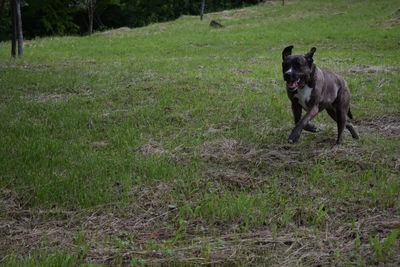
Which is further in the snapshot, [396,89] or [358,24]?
[358,24]

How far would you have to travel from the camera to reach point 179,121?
848cm

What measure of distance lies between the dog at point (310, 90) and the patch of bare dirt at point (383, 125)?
78 centimetres

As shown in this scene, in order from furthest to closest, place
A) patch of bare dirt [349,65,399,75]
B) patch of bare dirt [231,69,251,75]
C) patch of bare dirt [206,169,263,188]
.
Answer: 1. patch of bare dirt [231,69,251,75]
2. patch of bare dirt [349,65,399,75]
3. patch of bare dirt [206,169,263,188]

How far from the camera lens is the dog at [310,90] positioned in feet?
20.6

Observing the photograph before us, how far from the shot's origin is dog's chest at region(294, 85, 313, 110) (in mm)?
6473

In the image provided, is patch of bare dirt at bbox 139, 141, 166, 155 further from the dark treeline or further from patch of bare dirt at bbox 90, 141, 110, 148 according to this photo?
the dark treeline

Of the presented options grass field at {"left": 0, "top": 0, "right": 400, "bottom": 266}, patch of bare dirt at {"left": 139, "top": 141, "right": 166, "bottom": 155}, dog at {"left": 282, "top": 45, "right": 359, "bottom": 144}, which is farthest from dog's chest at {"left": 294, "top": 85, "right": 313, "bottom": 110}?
patch of bare dirt at {"left": 139, "top": 141, "right": 166, "bottom": 155}

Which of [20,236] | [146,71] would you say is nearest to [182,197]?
[20,236]

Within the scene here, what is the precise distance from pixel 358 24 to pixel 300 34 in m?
6.35

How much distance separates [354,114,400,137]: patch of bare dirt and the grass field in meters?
0.04

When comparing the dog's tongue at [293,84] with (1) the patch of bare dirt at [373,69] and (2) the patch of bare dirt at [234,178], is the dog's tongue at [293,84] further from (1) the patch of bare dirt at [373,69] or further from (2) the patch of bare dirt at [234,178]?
(1) the patch of bare dirt at [373,69]

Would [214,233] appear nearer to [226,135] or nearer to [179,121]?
[226,135]

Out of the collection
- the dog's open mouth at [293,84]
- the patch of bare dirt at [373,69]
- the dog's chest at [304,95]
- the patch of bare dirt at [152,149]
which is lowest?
the patch of bare dirt at [152,149]

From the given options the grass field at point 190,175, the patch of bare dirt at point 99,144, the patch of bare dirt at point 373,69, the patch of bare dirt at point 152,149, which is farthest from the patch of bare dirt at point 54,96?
the patch of bare dirt at point 373,69
